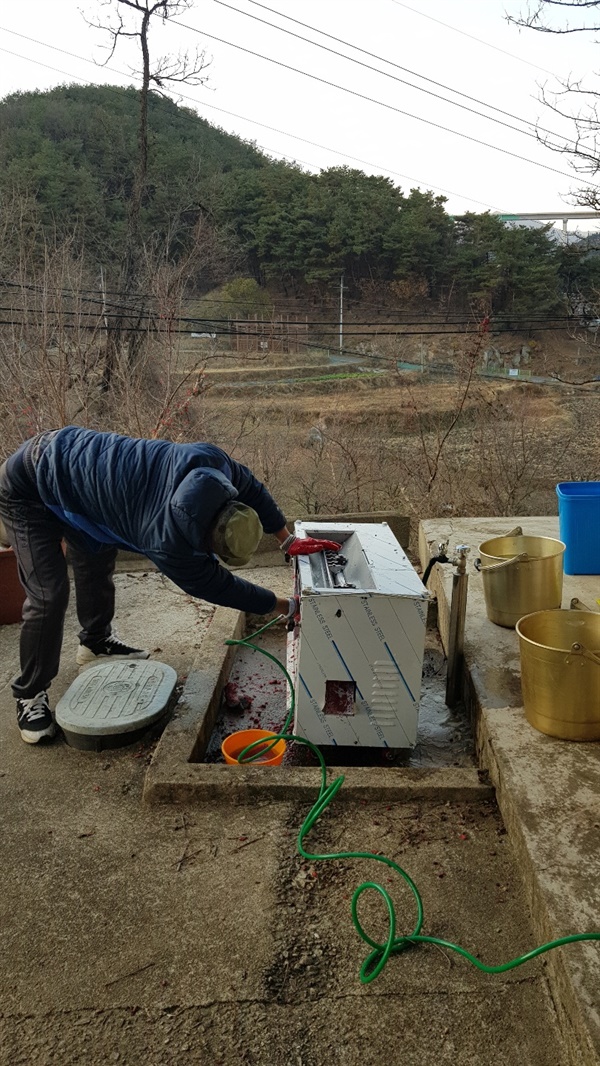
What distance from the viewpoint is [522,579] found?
11.8 feet

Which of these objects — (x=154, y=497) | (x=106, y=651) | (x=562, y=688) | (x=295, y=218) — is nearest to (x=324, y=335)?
(x=295, y=218)

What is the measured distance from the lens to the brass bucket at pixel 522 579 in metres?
3.56

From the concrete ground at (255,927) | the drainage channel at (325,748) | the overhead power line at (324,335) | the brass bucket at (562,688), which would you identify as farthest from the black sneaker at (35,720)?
the overhead power line at (324,335)

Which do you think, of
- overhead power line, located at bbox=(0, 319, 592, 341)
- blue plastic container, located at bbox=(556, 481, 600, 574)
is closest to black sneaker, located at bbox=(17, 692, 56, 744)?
blue plastic container, located at bbox=(556, 481, 600, 574)

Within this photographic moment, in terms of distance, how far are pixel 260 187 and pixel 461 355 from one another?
2243 centimetres

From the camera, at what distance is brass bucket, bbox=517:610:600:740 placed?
2578 mm

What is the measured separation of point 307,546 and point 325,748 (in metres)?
0.95

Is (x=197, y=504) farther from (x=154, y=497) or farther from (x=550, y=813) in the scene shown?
(x=550, y=813)

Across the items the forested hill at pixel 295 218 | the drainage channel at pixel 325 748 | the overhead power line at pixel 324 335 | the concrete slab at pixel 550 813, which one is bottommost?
the drainage channel at pixel 325 748

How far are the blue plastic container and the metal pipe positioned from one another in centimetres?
117

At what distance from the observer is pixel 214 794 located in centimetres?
272

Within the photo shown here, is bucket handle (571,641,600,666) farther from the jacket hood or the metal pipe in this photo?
the jacket hood

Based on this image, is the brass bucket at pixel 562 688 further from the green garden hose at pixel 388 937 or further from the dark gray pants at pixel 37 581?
the dark gray pants at pixel 37 581

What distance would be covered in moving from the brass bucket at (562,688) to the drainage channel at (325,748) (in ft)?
1.76
